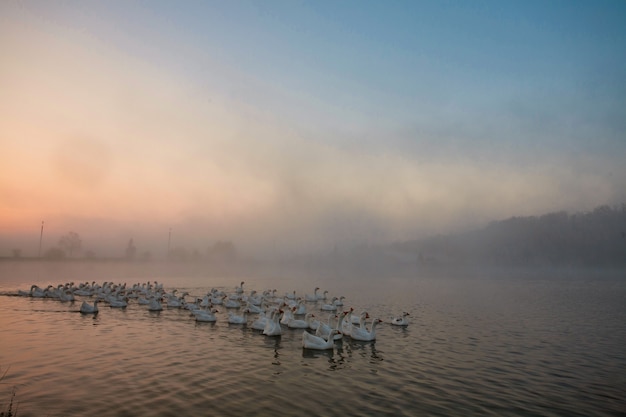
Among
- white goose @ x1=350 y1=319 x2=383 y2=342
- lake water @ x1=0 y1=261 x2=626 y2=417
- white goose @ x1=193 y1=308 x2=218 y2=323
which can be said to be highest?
white goose @ x1=193 y1=308 x2=218 y2=323

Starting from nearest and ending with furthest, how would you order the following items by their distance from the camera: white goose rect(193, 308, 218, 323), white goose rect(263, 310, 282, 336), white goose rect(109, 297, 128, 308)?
1. white goose rect(263, 310, 282, 336)
2. white goose rect(193, 308, 218, 323)
3. white goose rect(109, 297, 128, 308)

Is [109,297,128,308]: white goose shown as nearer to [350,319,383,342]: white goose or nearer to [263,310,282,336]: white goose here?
[263,310,282,336]: white goose

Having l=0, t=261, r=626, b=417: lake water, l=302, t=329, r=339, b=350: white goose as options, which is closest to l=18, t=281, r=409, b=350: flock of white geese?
l=302, t=329, r=339, b=350: white goose

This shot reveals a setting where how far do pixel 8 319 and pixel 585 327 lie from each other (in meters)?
37.0

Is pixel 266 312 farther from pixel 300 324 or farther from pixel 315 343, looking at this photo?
pixel 315 343

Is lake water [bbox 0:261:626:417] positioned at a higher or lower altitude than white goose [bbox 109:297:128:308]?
lower

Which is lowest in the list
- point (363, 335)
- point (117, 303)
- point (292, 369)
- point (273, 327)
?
point (292, 369)

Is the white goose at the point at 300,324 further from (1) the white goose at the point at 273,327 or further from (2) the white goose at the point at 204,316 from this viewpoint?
(2) the white goose at the point at 204,316

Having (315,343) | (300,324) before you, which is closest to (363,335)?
(315,343)

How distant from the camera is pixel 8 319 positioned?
76.7 ft

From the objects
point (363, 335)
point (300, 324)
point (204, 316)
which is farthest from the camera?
point (204, 316)

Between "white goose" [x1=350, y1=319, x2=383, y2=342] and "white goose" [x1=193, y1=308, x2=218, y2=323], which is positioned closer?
"white goose" [x1=350, y1=319, x2=383, y2=342]

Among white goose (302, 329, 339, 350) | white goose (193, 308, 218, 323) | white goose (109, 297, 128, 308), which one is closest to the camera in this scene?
white goose (302, 329, 339, 350)

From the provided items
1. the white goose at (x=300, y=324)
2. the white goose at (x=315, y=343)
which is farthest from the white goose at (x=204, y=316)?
the white goose at (x=315, y=343)
